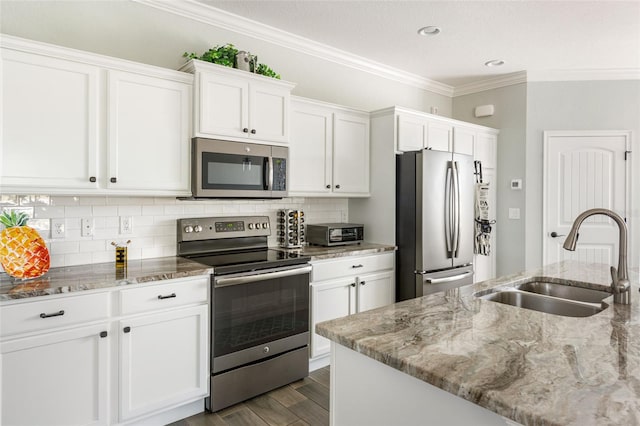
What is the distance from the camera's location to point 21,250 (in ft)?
6.44

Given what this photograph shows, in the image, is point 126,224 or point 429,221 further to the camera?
point 429,221

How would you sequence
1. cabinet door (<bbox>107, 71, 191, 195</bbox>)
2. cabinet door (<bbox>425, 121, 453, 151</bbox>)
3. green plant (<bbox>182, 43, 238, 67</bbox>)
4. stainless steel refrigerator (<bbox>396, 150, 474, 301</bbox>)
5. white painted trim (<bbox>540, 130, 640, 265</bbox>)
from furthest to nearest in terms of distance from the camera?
white painted trim (<bbox>540, 130, 640, 265</bbox>), cabinet door (<bbox>425, 121, 453, 151</bbox>), stainless steel refrigerator (<bbox>396, 150, 474, 301</bbox>), green plant (<bbox>182, 43, 238, 67</bbox>), cabinet door (<bbox>107, 71, 191, 195</bbox>)

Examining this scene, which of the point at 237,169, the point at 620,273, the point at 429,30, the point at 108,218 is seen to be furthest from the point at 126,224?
the point at 429,30

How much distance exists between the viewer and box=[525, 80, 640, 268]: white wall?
4297mm

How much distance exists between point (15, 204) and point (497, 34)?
151 inches

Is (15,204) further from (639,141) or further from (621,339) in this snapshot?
(639,141)

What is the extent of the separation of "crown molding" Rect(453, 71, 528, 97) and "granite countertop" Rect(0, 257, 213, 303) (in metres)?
4.09

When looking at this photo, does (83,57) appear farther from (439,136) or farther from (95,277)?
(439,136)

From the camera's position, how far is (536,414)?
2.71 feet

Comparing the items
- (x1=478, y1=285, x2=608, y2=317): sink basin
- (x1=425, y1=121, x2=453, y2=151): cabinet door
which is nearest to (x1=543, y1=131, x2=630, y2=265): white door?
(x1=425, y1=121, x2=453, y2=151): cabinet door

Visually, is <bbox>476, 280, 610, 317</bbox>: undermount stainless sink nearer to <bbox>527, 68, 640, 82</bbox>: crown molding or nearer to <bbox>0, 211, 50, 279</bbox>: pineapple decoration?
<bbox>0, 211, 50, 279</bbox>: pineapple decoration

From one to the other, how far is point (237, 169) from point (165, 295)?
102cm

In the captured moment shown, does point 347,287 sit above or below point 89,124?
below

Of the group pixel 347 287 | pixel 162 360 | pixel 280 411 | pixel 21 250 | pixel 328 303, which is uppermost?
pixel 21 250
